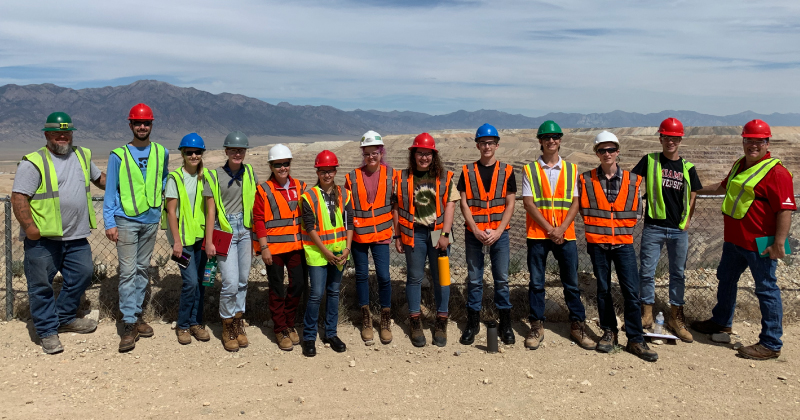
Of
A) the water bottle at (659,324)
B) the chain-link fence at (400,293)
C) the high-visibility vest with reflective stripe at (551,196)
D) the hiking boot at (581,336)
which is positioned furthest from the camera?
the chain-link fence at (400,293)

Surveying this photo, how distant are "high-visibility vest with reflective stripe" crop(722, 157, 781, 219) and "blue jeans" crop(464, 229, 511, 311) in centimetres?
225

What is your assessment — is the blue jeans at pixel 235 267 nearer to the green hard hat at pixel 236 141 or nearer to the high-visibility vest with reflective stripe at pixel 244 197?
the high-visibility vest with reflective stripe at pixel 244 197

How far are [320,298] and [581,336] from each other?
2.75 meters

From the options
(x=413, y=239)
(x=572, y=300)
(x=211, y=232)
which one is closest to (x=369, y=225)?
(x=413, y=239)

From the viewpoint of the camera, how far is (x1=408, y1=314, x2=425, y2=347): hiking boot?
577cm

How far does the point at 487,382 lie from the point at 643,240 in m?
2.28

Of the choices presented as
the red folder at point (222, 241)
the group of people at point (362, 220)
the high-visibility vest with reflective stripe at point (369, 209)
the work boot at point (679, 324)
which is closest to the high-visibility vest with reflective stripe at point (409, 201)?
the group of people at point (362, 220)

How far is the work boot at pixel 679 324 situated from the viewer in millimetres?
5906

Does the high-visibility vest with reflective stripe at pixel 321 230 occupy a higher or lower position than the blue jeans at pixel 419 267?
higher

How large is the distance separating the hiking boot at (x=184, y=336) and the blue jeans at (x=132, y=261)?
444mm

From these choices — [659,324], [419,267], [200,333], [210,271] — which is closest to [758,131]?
[659,324]

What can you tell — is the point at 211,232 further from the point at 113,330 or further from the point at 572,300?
the point at 572,300

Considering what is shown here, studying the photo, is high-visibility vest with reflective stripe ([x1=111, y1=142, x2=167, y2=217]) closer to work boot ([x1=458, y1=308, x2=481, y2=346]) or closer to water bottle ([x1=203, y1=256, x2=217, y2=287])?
water bottle ([x1=203, y1=256, x2=217, y2=287])

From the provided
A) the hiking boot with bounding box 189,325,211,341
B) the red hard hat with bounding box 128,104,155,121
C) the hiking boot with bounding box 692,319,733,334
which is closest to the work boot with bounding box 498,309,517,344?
the hiking boot with bounding box 692,319,733,334
